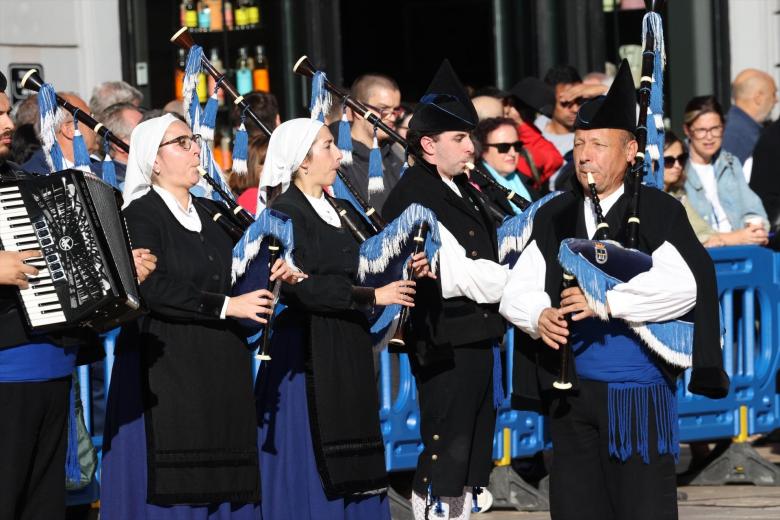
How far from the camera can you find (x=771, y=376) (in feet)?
30.5

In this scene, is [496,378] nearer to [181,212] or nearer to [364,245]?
[364,245]

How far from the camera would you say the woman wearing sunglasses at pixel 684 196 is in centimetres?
930

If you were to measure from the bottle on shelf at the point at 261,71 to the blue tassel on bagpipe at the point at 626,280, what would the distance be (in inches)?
253

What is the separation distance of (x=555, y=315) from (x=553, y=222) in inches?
17.0

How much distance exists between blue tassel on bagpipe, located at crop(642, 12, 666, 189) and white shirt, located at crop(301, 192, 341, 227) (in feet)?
4.13

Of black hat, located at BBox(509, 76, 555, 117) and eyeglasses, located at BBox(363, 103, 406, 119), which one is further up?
black hat, located at BBox(509, 76, 555, 117)

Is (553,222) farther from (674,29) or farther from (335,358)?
(674,29)

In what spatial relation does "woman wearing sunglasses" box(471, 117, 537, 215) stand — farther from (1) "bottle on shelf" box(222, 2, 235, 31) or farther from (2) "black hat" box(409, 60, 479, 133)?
(1) "bottle on shelf" box(222, 2, 235, 31)

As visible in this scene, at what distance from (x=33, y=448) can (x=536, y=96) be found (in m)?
5.80

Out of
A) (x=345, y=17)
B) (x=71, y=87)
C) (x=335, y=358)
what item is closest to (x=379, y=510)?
(x=335, y=358)

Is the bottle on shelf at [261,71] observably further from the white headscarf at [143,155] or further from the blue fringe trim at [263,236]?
the blue fringe trim at [263,236]

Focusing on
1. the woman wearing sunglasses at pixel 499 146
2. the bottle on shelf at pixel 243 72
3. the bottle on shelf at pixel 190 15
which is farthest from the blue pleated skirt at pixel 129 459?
the bottle on shelf at pixel 190 15

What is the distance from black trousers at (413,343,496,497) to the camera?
6.80 meters

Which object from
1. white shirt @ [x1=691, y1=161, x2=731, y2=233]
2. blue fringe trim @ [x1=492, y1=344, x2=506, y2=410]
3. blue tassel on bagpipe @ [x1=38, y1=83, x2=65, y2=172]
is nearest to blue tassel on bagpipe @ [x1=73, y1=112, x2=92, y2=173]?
blue tassel on bagpipe @ [x1=38, y1=83, x2=65, y2=172]
